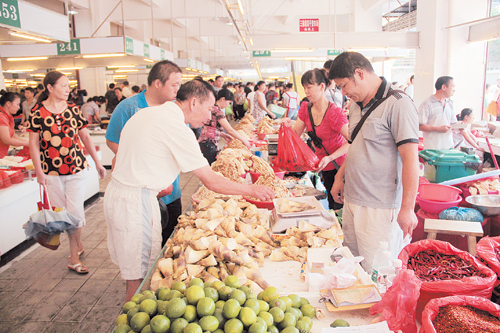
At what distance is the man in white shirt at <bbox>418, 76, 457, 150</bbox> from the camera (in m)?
5.42

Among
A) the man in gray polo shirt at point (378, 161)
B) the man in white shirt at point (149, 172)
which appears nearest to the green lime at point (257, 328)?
the man in white shirt at point (149, 172)

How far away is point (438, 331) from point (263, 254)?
3.17ft

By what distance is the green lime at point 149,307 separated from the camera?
139 centimetres

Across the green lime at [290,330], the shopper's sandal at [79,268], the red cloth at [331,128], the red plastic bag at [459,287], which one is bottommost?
the shopper's sandal at [79,268]

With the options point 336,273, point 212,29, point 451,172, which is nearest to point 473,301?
point 336,273

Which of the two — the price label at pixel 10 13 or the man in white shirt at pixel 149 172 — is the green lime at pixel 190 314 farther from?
the price label at pixel 10 13

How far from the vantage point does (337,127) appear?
3.61 metres

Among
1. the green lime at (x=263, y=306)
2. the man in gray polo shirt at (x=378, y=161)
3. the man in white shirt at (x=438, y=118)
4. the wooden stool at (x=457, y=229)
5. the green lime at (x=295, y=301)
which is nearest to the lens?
the green lime at (x=263, y=306)

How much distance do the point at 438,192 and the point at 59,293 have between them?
3994 mm

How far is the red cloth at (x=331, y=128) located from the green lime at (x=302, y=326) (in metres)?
2.48

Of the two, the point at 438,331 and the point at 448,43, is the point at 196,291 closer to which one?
the point at 438,331

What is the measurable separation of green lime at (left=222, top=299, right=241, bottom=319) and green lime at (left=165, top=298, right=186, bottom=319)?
0.15 metres

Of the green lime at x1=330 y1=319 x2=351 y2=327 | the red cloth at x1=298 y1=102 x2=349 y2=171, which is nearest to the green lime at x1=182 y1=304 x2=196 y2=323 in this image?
the green lime at x1=330 y1=319 x2=351 y2=327

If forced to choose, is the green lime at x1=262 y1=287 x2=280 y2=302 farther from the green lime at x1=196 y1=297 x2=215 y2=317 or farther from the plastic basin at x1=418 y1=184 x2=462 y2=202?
the plastic basin at x1=418 y1=184 x2=462 y2=202
